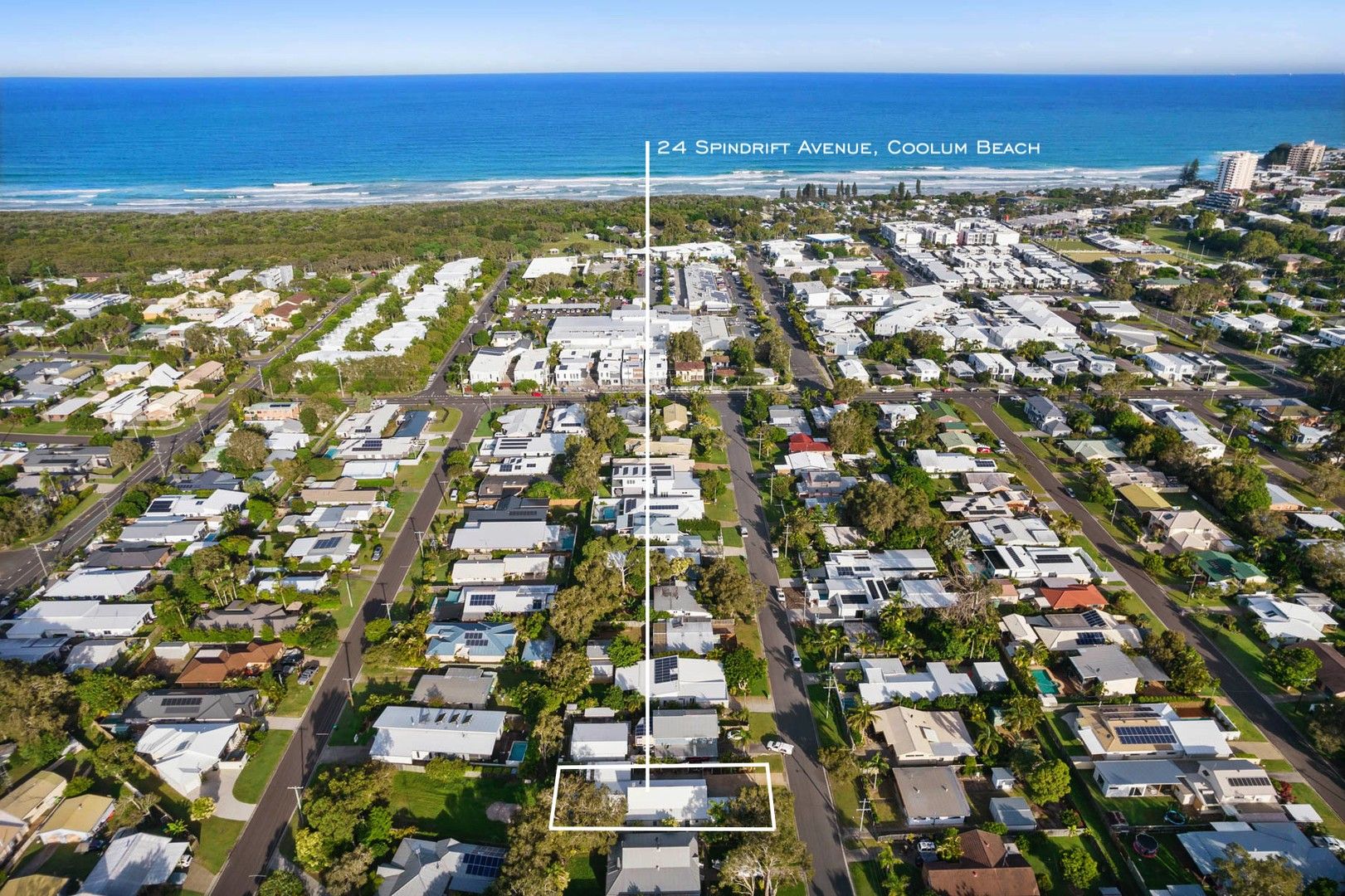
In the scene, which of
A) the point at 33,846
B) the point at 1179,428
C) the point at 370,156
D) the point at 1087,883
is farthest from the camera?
the point at 370,156

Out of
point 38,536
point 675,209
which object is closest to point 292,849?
point 38,536

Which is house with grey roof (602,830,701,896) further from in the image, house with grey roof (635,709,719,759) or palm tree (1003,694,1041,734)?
palm tree (1003,694,1041,734)

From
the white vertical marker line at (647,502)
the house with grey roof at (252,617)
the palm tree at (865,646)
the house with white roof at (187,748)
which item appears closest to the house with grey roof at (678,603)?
the white vertical marker line at (647,502)

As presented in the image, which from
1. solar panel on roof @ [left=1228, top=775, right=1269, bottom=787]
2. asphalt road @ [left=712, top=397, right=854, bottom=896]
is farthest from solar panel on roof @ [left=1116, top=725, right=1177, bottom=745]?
asphalt road @ [left=712, top=397, right=854, bottom=896]

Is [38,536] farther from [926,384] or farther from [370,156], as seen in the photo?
[370,156]

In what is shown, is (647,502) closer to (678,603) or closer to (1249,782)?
(678,603)
